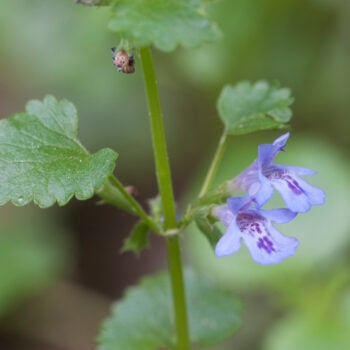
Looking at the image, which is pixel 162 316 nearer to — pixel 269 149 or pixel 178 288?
pixel 178 288

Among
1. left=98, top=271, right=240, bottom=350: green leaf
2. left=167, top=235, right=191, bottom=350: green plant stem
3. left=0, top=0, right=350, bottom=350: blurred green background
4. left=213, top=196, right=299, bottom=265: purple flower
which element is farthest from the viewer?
left=0, top=0, right=350, bottom=350: blurred green background

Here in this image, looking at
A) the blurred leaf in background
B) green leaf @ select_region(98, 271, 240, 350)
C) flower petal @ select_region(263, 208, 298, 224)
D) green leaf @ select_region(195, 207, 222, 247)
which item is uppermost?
flower petal @ select_region(263, 208, 298, 224)

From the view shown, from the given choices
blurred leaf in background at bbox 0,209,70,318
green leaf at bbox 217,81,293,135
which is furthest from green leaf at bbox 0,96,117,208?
blurred leaf in background at bbox 0,209,70,318

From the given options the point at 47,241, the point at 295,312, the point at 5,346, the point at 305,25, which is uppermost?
the point at 305,25

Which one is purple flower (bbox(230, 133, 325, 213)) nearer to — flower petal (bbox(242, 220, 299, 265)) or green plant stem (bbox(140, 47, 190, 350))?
flower petal (bbox(242, 220, 299, 265))

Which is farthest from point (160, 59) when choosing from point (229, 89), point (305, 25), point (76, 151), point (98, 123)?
point (76, 151)

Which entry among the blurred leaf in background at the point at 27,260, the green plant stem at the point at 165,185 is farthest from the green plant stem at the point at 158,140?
the blurred leaf in background at the point at 27,260

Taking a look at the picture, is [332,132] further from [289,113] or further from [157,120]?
[157,120]

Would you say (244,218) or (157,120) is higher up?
(157,120)
